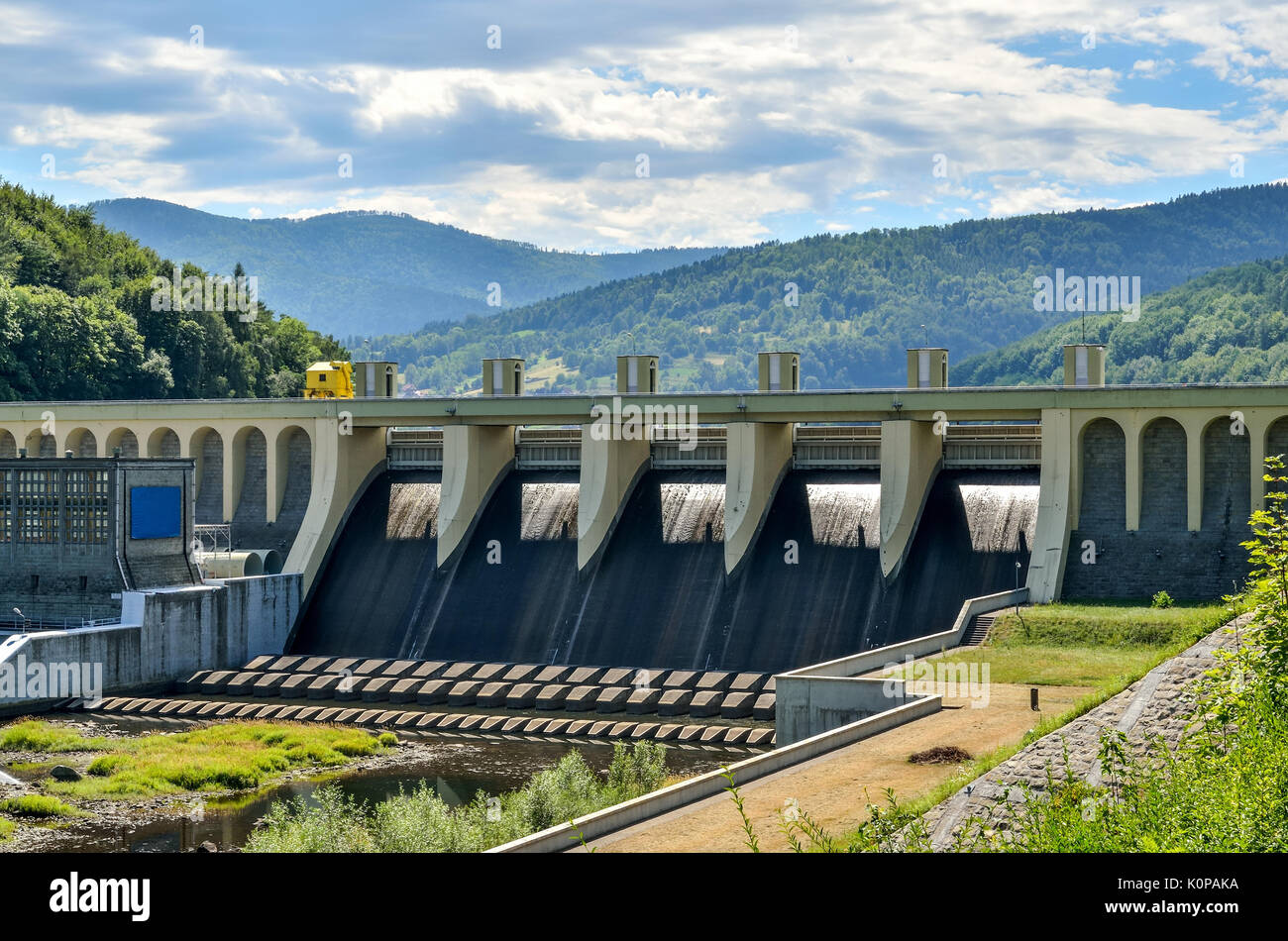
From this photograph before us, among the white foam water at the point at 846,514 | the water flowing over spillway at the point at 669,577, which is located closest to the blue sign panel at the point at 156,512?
the water flowing over spillway at the point at 669,577

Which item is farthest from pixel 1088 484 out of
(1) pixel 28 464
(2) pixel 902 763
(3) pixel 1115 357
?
(3) pixel 1115 357

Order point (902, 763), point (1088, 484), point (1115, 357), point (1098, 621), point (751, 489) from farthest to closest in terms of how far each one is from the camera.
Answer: point (1115, 357) → point (751, 489) → point (1088, 484) → point (1098, 621) → point (902, 763)

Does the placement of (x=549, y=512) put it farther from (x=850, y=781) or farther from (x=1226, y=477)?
(x=850, y=781)

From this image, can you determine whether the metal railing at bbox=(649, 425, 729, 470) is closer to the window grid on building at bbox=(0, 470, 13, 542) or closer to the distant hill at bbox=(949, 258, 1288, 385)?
the window grid on building at bbox=(0, 470, 13, 542)

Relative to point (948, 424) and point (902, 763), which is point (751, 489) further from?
point (902, 763)

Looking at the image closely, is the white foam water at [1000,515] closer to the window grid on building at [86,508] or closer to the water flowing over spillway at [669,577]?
the water flowing over spillway at [669,577]

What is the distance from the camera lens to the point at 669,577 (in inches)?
2356

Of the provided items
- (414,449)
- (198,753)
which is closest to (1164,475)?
(414,449)

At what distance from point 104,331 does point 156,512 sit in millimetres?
36478

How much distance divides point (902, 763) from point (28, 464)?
4165cm

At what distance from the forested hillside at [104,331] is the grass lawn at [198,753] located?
144 feet

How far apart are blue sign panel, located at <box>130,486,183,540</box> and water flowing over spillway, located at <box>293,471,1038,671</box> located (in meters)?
7.22

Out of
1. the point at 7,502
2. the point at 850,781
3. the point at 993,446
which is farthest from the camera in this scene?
the point at 7,502
